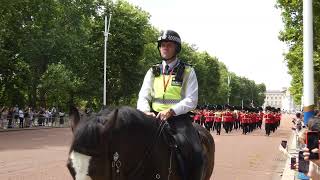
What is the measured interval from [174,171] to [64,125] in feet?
122

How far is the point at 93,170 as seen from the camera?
358 cm

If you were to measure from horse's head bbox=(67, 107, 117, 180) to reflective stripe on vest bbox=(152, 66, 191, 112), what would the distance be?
57.3 inches

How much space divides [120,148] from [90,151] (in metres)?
0.37

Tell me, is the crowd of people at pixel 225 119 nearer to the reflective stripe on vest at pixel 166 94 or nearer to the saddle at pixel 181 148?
the reflective stripe on vest at pixel 166 94

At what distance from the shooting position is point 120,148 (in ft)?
12.9

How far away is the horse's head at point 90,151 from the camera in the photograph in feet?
11.6

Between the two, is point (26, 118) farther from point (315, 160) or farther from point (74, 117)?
point (74, 117)

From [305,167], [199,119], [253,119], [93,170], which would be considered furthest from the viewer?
[253,119]

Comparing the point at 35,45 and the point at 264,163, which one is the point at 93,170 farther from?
the point at 35,45

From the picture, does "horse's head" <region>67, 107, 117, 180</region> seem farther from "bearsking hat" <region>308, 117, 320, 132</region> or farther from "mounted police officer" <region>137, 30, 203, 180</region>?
"bearsking hat" <region>308, 117, 320, 132</region>

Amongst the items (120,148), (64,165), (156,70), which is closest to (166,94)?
(156,70)

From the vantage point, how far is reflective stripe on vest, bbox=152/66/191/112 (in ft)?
17.1

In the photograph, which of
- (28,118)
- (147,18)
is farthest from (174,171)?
(147,18)

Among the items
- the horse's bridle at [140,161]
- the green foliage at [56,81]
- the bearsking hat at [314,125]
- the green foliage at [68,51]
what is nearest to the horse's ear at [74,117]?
the horse's bridle at [140,161]
